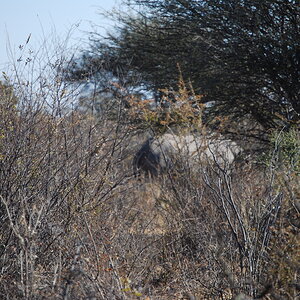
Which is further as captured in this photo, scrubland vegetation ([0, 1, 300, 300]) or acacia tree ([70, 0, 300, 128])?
acacia tree ([70, 0, 300, 128])

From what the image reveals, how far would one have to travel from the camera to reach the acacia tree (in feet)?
35.3

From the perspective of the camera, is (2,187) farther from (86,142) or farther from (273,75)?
(273,75)

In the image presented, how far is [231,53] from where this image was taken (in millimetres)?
11234

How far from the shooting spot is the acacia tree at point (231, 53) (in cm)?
1077

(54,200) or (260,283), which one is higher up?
(54,200)

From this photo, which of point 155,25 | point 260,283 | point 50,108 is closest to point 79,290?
point 260,283

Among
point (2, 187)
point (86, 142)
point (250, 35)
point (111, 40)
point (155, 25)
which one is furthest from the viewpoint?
point (111, 40)

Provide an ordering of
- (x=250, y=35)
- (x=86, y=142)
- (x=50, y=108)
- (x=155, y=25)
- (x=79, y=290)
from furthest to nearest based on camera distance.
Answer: (x=155, y=25)
(x=250, y=35)
(x=86, y=142)
(x=50, y=108)
(x=79, y=290)

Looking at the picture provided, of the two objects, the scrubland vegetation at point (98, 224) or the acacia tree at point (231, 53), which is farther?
the acacia tree at point (231, 53)

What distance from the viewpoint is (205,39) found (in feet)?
37.2

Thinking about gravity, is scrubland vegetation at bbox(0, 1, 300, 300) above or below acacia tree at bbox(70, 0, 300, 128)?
below

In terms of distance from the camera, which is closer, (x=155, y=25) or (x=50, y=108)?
(x=50, y=108)

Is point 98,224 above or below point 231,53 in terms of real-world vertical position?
below

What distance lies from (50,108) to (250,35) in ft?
19.9
